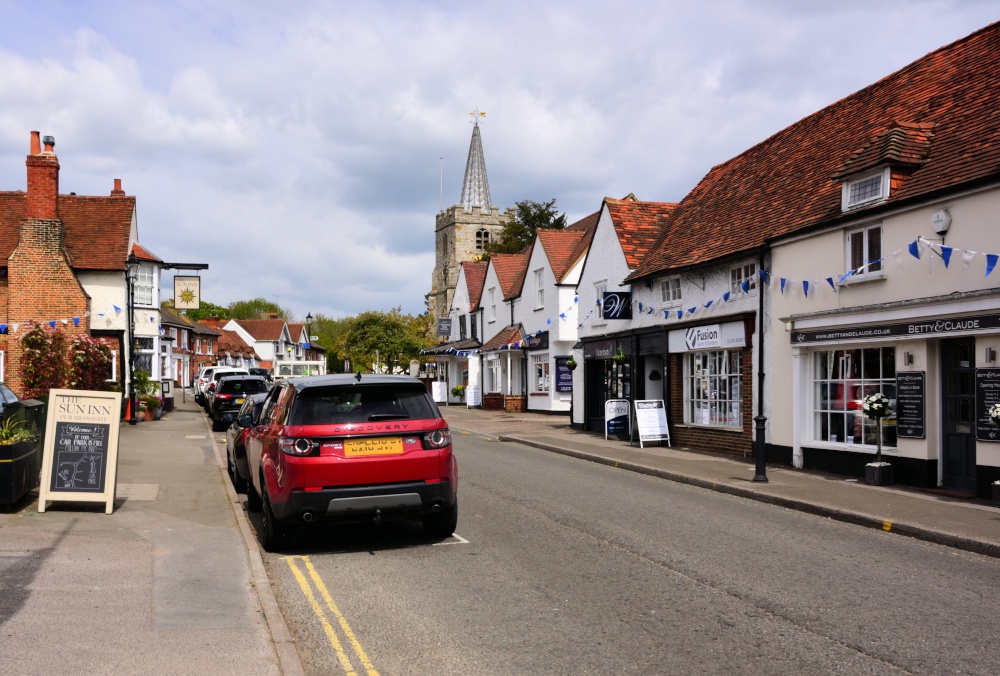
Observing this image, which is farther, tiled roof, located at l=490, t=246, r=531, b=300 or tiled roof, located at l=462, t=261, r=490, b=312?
tiled roof, located at l=462, t=261, r=490, b=312

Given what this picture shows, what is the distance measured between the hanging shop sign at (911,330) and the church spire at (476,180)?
7953 centimetres

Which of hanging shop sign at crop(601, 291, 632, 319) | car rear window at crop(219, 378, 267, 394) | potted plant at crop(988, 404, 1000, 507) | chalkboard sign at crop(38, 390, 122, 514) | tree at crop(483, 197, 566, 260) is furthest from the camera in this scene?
tree at crop(483, 197, 566, 260)

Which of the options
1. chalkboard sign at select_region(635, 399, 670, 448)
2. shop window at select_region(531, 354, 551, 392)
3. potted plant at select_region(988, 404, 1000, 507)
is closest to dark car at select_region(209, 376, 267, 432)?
chalkboard sign at select_region(635, 399, 670, 448)

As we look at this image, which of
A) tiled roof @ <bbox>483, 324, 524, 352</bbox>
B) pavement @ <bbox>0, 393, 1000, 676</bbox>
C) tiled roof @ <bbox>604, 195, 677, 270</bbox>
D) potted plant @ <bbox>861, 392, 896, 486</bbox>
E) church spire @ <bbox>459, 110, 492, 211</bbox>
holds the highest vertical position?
church spire @ <bbox>459, 110, 492, 211</bbox>

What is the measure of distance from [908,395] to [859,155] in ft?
14.0

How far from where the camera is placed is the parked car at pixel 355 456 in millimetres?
8141

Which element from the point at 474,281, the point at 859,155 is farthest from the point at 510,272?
A: the point at 859,155

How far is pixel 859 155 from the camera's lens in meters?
14.7

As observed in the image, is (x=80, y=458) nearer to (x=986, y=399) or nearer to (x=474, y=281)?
(x=986, y=399)

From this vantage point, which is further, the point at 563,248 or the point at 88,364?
the point at 563,248

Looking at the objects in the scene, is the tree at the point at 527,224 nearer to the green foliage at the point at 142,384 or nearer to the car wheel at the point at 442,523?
the green foliage at the point at 142,384

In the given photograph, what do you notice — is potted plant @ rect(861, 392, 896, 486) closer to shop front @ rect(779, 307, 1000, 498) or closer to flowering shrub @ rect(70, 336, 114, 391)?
shop front @ rect(779, 307, 1000, 498)

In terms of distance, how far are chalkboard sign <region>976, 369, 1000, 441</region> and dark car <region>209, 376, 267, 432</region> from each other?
18.9 metres

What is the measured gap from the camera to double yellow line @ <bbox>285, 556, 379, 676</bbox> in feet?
17.3
